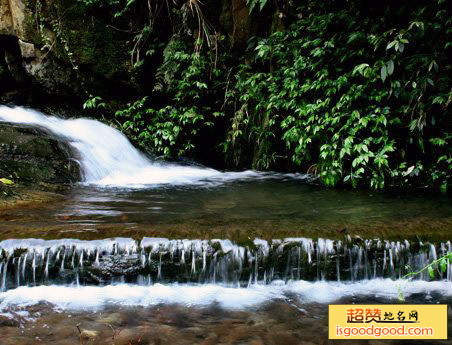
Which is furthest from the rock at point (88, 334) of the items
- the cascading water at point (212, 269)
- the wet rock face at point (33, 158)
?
the wet rock face at point (33, 158)

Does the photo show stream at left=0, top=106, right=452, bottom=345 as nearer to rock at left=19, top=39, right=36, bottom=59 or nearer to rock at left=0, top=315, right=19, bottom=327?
rock at left=0, top=315, right=19, bottom=327

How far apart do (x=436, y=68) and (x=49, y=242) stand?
4271mm

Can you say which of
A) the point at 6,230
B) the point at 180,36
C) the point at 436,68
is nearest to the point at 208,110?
the point at 180,36

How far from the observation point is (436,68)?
432 centimetres

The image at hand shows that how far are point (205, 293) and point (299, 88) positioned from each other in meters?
3.72

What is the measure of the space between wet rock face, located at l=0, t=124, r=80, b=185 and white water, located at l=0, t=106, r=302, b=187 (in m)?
0.27

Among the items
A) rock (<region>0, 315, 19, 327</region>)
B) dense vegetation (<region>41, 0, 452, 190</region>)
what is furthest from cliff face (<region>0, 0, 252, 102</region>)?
rock (<region>0, 315, 19, 327</region>)

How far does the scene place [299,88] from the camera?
5734 mm

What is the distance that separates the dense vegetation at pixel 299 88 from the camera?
4.78 m

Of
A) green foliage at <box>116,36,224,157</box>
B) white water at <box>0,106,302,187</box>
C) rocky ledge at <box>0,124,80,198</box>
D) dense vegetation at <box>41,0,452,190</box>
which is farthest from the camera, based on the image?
green foliage at <box>116,36,224,157</box>

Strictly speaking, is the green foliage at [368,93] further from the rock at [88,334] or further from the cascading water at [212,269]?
the rock at [88,334]

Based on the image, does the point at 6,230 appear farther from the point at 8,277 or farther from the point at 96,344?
the point at 96,344

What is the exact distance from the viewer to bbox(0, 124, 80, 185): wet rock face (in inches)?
205

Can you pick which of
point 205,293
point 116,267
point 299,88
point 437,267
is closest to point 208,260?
point 205,293
